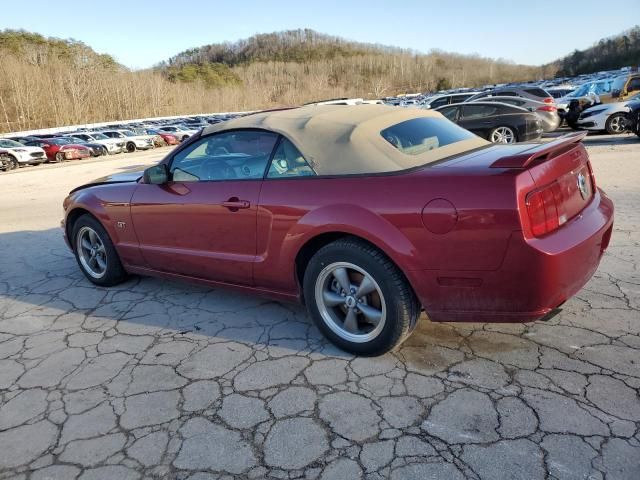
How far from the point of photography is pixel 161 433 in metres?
2.44

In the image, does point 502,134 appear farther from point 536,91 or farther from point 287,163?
point 287,163

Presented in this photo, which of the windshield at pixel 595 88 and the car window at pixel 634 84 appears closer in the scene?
the car window at pixel 634 84

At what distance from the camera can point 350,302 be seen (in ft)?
9.77

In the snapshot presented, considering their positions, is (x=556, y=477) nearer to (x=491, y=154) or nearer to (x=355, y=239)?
(x=355, y=239)

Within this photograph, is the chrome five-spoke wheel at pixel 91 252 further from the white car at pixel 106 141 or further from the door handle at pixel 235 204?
the white car at pixel 106 141

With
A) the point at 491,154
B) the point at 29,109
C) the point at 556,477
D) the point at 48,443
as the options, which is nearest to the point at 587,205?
the point at 491,154

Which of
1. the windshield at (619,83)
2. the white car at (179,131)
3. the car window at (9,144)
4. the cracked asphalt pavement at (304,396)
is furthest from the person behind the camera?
the white car at (179,131)

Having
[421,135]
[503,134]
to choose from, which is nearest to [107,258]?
[421,135]

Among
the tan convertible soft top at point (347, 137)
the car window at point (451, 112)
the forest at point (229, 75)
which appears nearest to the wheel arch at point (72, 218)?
the tan convertible soft top at point (347, 137)

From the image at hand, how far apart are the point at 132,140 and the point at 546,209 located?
105 feet

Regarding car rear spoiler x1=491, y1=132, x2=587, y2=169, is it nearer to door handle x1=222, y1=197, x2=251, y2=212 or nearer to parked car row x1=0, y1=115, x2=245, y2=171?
door handle x1=222, y1=197, x2=251, y2=212

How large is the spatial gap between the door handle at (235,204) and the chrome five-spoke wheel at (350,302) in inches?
28.8

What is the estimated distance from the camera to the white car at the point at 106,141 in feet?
94.6

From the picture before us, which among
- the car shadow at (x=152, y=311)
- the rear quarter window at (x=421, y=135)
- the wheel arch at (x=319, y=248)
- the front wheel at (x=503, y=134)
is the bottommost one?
the car shadow at (x=152, y=311)
